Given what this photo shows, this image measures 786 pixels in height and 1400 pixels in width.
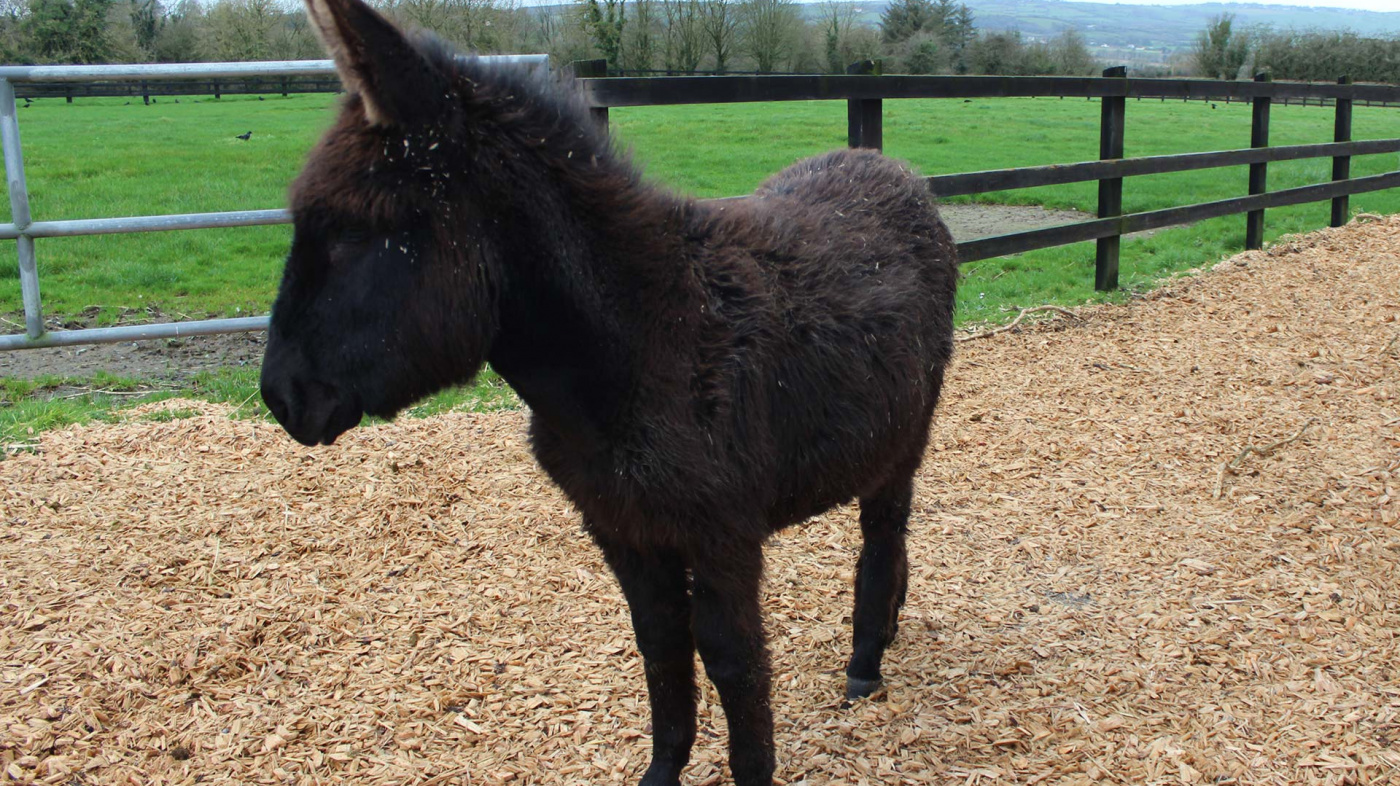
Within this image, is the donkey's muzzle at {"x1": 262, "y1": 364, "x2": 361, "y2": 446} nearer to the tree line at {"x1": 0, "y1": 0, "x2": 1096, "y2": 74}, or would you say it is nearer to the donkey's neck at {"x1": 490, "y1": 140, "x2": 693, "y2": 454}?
the donkey's neck at {"x1": 490, "y1": 140, "x2": 693, "y2": 454}

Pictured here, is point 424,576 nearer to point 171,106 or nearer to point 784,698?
point 784,698

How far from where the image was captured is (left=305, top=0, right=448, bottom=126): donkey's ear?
70.7 inches

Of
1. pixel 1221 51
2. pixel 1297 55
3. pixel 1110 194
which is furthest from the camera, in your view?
pixel 1221 51

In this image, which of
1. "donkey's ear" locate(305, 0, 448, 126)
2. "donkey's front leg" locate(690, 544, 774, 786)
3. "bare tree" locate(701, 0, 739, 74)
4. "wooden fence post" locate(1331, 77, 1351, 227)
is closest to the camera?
"donkey's ear" locate(305, 0, 448, 126)

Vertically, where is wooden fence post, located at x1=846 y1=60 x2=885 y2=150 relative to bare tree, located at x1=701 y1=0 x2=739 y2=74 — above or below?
below

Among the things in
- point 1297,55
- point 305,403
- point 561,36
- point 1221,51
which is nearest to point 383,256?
point 305,403

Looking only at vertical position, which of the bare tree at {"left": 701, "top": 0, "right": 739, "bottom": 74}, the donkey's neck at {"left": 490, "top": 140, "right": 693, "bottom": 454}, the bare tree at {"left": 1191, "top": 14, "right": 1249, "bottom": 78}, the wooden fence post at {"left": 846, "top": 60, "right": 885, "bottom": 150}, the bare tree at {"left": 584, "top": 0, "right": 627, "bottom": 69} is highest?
the bare tree at {"left": 1191, "top": 14, "right": 1249, "bottom": 78}

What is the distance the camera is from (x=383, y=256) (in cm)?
198

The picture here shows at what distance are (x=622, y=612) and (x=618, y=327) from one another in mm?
1907

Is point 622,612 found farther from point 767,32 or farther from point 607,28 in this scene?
point 767,32

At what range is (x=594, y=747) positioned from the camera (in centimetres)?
314

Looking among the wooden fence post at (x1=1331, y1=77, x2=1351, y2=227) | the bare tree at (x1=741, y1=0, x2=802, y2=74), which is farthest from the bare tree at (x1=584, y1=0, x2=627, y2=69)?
the wooden fence post at (x1=1331, y1=77, x2=1351, y2=227)

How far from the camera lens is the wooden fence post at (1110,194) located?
887 cm

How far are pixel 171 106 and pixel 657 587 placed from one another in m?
34.6
